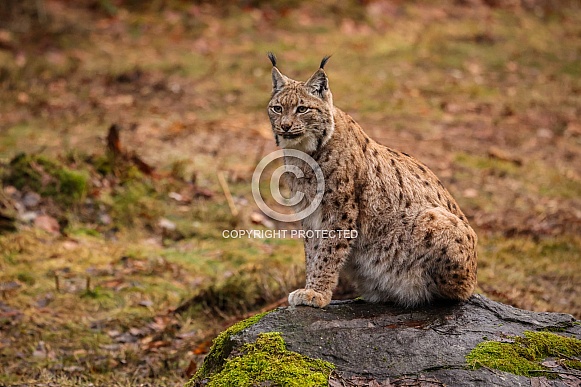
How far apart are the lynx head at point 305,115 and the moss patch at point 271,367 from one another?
149cm

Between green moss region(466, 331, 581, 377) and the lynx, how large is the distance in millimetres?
650

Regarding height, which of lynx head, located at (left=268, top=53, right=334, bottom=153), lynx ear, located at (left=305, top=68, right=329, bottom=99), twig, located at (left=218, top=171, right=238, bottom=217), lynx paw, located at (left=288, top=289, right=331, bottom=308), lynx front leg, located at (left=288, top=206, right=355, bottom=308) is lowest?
twig, located at (left=218, top=171, right=238, bottom=217)

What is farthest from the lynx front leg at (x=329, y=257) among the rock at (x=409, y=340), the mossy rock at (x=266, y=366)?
the mossy rock at (x=266, y=366)

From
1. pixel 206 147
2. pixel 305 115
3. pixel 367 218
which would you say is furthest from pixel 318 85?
pixel 206 147

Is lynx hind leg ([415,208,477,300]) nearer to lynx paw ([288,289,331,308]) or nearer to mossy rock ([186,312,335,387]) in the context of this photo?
lynx paw ([288,289,331,308])

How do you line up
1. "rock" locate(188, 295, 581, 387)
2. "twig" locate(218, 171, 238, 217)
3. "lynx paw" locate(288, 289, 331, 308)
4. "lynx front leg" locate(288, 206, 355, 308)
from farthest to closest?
"twig" locate(218, 171, 238, 217) → "lynx front leg" locate(288, 206, 355, 308) → "lynx paw" locate(288, 289, 331, 308) → "rock" locate(188, 295, 581, 387)

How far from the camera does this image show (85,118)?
12.0 m

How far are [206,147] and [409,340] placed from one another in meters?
7.26

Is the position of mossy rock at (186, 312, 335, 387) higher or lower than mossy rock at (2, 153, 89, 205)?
higher

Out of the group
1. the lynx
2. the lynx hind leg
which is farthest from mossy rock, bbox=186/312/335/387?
the lynx hind leg

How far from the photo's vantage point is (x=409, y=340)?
453cm

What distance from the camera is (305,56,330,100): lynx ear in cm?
539

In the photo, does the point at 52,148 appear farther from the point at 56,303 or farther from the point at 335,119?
the point at 335,119

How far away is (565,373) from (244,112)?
30.8 feet
